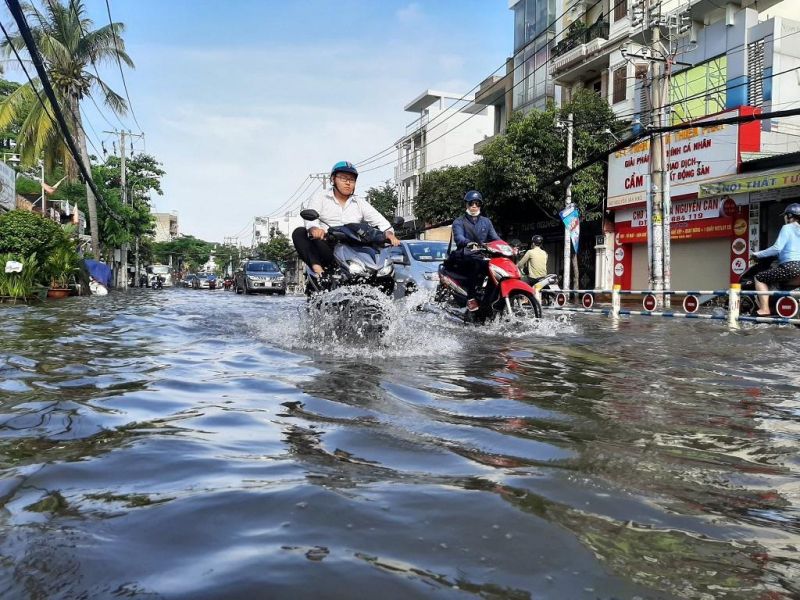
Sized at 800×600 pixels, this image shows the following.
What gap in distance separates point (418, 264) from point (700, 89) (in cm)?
1669

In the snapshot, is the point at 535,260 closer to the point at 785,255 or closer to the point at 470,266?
the point at 785,255

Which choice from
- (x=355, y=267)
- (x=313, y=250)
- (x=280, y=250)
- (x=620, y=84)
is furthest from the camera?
(x=280, y=250)

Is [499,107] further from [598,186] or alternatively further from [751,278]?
[751,278]

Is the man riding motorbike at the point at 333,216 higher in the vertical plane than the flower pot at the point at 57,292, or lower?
higher

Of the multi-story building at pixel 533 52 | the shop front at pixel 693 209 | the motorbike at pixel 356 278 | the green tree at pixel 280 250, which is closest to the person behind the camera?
the motorbike at pixel 356 278

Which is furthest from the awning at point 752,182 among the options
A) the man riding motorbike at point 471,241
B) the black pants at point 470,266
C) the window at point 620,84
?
the black pants at point 470,266

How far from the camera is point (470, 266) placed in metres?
8.08

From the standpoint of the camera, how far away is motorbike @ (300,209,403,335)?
5.67m

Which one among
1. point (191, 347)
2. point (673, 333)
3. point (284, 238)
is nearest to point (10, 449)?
point (191, 347)

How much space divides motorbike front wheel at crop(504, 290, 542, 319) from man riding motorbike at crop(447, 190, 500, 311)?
0.43 m

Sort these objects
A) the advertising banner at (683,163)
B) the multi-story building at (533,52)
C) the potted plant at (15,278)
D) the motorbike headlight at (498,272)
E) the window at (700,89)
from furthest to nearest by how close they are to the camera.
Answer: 1. the multi-story building at (533,52)
2. the window at (700,89)
3. the advertising banner at (683,163)
4. the potted plant at (15,278)
5. the motorbike headlight at (498,272)

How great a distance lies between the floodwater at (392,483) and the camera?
1398mm

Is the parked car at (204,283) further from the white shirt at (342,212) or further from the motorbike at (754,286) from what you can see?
the white shirt at (342,212)

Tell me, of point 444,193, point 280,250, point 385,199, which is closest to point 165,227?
point 280,250
